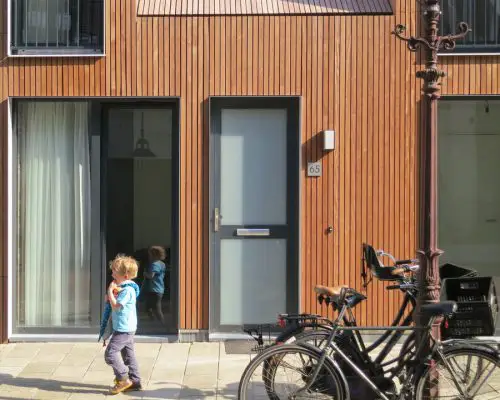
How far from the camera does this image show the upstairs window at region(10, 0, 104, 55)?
7.31 meters

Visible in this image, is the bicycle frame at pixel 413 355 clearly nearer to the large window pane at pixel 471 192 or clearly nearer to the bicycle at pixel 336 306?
the bicycle at pixel 336 306

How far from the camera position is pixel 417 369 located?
4.72 meters

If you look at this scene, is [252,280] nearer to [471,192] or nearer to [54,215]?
[54,215]

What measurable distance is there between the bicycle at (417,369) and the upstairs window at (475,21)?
3690mm

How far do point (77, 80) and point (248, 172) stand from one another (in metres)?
1.98

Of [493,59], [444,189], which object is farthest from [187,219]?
[493,59]

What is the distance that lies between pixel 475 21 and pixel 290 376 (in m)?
4.48

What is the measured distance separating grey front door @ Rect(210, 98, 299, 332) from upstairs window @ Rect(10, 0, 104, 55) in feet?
4.82

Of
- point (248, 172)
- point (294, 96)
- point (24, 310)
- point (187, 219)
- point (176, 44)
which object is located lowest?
point (24, 310)

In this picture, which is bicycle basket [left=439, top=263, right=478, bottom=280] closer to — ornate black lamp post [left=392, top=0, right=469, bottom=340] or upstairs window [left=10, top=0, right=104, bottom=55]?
ornate black lamp post [left=392, top=0, right=469, bottom=340]

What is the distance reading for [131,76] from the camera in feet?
23.7

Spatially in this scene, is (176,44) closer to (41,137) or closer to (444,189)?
(41,137)

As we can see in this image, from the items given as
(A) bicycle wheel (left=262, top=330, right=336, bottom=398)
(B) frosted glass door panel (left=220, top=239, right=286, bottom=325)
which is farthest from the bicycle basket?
(B) frosted glass door panel (left=220, top=239, right=286, bottom=325)

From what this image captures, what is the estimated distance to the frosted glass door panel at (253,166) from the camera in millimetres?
7363
